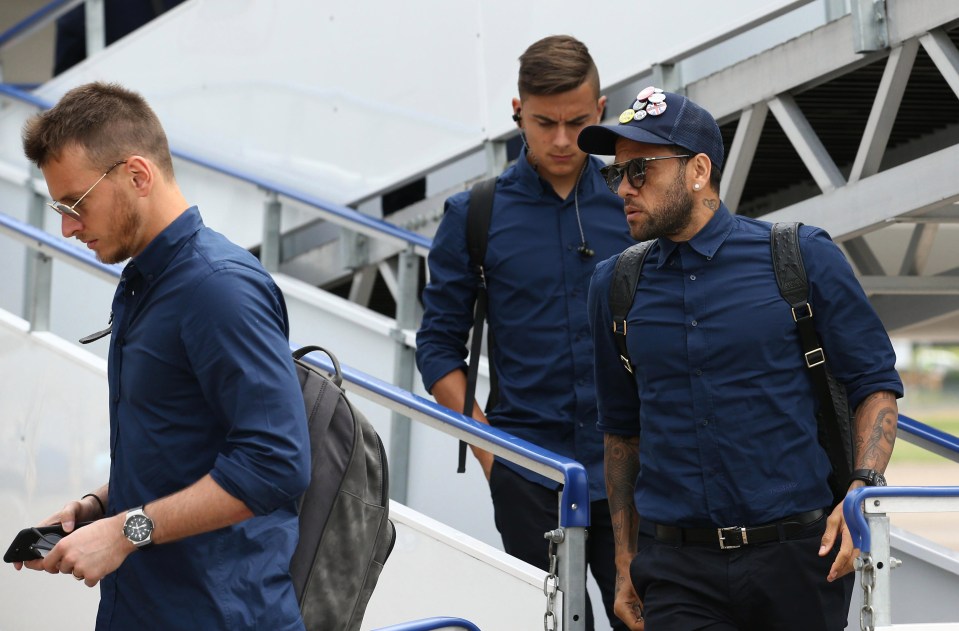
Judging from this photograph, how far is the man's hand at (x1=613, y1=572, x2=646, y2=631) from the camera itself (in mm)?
3174

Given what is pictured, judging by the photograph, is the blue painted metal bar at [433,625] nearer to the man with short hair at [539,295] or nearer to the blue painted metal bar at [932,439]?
the man with short hair at [539,295]

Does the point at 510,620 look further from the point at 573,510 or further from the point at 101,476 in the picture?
the point at 101,476

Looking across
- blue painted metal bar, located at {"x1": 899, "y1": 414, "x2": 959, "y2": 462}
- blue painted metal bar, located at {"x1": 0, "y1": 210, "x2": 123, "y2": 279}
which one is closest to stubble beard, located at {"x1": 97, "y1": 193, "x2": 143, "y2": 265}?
blue painted metal bar, located at {"x1": 0, "y1": 210, "x2": 123, "y2": 279}

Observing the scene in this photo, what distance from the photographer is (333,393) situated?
244cm

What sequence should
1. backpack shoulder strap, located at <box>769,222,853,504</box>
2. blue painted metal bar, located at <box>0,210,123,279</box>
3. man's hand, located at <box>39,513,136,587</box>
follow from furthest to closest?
blue painted metal bar, located at <box>0,210,123,279</box> → backpack shoulder strap, located at <box>769,222,853,504</box> → man's hand, located at <box>39,513,136,587</box>

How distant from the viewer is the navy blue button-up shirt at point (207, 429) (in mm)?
2207

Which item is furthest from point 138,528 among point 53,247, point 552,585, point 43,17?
point 43,17

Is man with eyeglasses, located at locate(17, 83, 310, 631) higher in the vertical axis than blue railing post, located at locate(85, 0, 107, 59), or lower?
lower

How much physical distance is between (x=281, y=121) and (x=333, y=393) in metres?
5.09

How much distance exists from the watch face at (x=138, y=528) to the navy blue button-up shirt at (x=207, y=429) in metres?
0.09

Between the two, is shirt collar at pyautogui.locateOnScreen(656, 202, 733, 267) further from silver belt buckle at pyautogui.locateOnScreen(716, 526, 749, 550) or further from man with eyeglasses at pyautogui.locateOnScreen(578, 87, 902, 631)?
silver belt buckle at pyautogui.locateOnScreen(716, 526, 749, 550)

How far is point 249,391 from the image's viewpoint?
2.20 meters

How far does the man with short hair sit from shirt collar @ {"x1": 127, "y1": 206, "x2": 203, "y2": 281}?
1.56 meters

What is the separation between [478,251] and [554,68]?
57 cm
